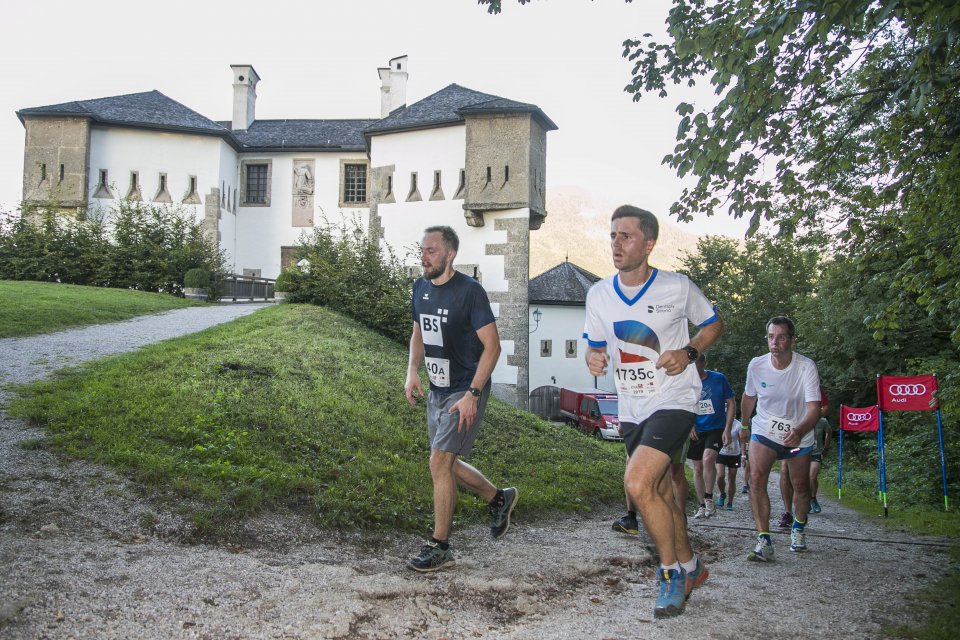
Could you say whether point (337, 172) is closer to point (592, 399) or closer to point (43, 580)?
point (592, 399)

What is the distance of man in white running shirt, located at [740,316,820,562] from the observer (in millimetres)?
7422

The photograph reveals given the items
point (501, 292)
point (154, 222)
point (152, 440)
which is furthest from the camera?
point (154, 222)

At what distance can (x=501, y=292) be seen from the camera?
30.9 metres

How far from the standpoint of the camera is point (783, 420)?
761 centimetres

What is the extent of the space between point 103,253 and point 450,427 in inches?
1179

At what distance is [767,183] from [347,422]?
231 inches

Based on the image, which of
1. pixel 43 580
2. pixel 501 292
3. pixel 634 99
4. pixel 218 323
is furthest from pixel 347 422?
pixel 501 292

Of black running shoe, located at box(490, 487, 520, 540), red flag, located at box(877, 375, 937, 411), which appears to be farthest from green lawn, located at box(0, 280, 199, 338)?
red flag, located at box(877, 375, 937, 411)

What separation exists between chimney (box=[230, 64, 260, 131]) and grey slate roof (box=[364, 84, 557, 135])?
1399 centimetres

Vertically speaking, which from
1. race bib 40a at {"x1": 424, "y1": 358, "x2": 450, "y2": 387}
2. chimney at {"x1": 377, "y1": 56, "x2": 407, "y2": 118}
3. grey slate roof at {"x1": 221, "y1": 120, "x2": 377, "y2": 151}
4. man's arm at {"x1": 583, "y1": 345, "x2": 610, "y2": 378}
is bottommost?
race bib 40a at {"x1": 424, "y1": 358, "x2": 450, "y2": 387}

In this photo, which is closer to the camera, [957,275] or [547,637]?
[547,637]

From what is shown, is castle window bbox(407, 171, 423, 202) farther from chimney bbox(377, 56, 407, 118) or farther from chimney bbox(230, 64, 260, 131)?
chimney bbox(230, 64, 260, 131)

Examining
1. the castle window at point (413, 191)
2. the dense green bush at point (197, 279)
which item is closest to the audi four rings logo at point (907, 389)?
the castle window at point (413, 191)

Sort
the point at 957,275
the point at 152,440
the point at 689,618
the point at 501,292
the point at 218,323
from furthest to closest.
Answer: the point at 501,292, the point at 218,323, the point at 957,275, the point at 152,440, the point at 689,618
